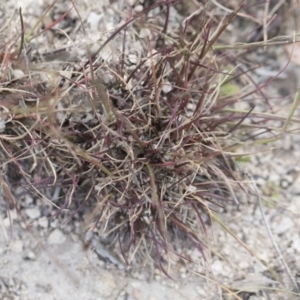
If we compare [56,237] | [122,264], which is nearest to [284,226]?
[122,264]

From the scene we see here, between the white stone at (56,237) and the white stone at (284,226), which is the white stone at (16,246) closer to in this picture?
the white stone at (56,237)

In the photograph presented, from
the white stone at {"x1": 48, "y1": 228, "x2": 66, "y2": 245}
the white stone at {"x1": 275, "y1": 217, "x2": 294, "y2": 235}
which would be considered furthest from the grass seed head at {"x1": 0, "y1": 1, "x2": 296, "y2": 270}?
the white stone at {"x1": 275, "y1": 217, "x2": 294, "y2": 235}

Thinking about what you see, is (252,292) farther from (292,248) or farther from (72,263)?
(72,263)

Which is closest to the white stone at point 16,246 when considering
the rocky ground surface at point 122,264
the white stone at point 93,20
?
the rocky ground surface at point 122,264

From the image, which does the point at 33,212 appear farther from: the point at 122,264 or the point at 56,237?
the point at 122,264

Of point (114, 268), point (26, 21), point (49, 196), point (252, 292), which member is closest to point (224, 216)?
point (252, 292)

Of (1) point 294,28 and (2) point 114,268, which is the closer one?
(2) point 114,268

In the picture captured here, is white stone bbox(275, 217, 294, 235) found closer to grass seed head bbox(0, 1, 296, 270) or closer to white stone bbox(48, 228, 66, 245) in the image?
grass seed head bbox(0, 1, 296, 270)

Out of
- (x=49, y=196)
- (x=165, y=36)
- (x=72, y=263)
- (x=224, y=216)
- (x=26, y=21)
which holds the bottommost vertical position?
(x=224, y=216)
